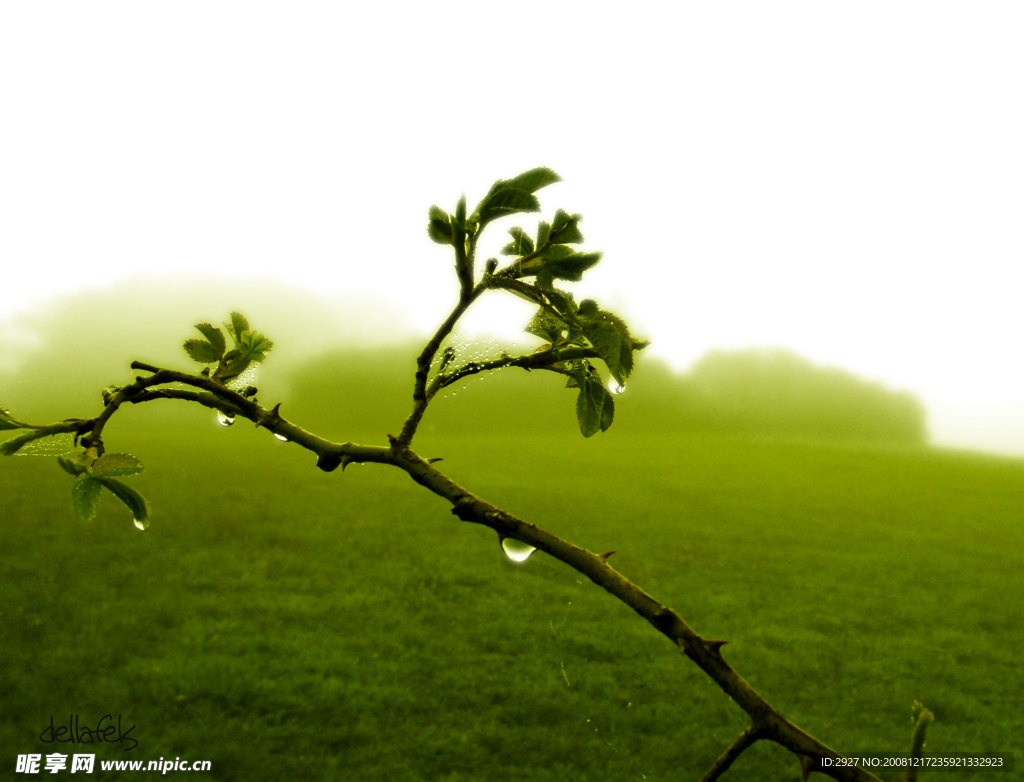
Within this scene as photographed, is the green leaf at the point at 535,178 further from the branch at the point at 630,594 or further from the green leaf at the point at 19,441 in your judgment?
the green leaf at the point at 19,441

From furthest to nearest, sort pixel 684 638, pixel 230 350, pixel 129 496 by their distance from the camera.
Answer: pixel 230 350, pixel 129 496, pixel 684 638

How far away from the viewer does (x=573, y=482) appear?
990cm

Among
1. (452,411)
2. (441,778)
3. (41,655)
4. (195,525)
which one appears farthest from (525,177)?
(452,411)

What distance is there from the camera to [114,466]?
0.38 meters

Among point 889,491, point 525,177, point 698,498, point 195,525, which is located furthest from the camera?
point 889,491

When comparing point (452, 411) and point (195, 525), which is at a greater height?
point (452, 411)

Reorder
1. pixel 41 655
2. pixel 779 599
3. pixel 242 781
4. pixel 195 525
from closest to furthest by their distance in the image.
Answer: pixel 242 781 → pixel 41 655 → pixel 779 599 → pixel 195 525

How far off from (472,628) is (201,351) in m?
4.79

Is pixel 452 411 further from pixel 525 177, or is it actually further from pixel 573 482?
pixel 525 177

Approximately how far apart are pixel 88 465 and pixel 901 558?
7858mm

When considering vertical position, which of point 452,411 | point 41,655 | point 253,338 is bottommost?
point 41,655

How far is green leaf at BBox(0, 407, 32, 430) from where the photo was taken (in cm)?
37
